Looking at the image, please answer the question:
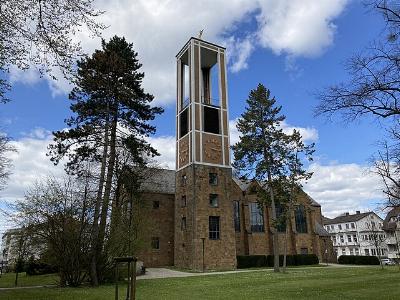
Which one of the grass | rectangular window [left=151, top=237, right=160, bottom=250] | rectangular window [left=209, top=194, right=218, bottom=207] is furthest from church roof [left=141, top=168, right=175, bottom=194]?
the grass

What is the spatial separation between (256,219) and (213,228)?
9210mm

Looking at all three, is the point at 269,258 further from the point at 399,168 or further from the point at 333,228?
the point at 333,228

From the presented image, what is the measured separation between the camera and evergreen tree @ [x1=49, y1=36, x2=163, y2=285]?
19.5 m

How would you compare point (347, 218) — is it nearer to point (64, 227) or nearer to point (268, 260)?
point (268, 260)

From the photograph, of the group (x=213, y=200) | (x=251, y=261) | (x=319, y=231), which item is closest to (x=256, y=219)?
(x=251, y=261)

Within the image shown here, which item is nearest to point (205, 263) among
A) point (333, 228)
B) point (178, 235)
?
Result: point (178, 235)

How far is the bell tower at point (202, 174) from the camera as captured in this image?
32.0 metres

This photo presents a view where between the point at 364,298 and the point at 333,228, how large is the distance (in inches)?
3048

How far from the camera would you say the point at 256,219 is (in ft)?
132

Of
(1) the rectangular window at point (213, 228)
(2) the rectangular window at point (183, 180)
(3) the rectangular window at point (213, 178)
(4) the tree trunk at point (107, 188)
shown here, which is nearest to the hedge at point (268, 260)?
(1) the rectangular window at point (213, 228)

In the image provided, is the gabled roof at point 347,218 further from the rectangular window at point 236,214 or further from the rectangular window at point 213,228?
the rectangular window at point 213,228

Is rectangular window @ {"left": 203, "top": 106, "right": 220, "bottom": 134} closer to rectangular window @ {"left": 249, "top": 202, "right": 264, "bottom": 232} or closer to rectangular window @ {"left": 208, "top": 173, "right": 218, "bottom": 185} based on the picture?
rectangular window @ {"left": 208, "top": 173, "right": 218, "bottom": 185}

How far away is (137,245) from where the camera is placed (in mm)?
21859

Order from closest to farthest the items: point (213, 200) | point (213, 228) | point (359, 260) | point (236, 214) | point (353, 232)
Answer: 1. point (213, 228)
2. point (213, 200)
3. point (236, 214)
4. point (359, 260)
5. point (353, 232)
